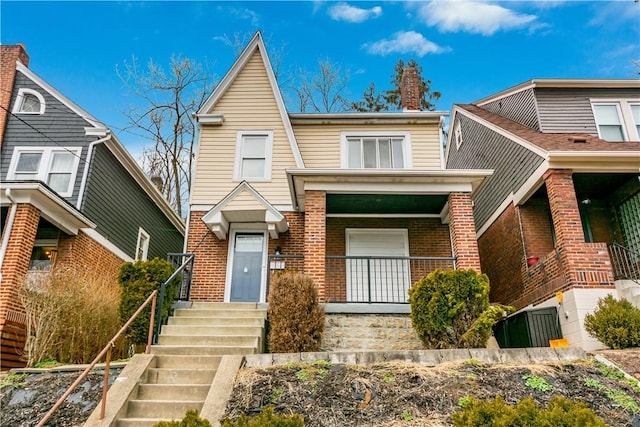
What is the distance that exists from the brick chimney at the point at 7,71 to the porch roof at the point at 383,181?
9.59 m

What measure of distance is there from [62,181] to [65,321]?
6.03 metres

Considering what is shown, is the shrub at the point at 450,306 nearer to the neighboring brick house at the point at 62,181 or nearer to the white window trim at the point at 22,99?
the neighboring brick house at the point at 62,181

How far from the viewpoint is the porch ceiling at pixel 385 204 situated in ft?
34.8

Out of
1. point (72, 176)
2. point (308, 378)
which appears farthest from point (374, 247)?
point (72, 176)

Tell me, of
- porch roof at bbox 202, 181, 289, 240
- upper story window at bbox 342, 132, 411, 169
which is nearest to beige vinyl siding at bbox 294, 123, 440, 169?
upper story window at bbox 342, 132, 411, 169

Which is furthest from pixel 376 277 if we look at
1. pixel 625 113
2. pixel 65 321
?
pixel 625 113

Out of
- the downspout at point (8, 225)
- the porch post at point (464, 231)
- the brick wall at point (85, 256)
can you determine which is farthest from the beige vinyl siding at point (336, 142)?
the downspout at point (8, 225)

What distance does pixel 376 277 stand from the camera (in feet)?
39.3

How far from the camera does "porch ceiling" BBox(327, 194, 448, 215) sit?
418 inches

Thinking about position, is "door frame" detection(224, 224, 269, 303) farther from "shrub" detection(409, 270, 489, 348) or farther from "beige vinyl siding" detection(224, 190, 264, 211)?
"shrub" detection(409, 270, 489, 348)

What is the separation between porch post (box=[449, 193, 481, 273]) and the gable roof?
186 inches

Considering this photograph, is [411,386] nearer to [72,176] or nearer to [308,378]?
[308,378]

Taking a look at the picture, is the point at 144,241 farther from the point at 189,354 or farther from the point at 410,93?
the point at 410,93

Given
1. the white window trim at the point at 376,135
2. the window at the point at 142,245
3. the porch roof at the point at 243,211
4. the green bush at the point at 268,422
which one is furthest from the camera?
the window at the point at 142,245
